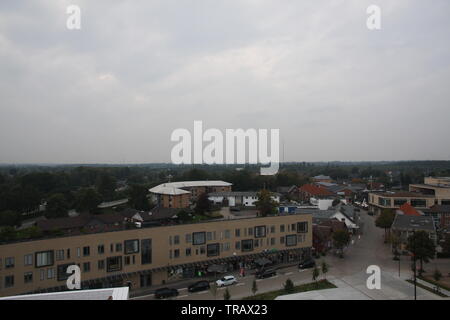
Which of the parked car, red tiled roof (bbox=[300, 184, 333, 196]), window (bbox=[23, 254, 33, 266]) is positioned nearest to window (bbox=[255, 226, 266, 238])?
the parked car

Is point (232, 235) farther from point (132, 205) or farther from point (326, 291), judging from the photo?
point (132, 205)

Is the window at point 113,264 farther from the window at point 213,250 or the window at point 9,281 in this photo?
the window at point 213,250

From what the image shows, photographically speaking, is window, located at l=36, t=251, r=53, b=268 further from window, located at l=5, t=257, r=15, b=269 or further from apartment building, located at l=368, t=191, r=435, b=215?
apartment building, located at l=368, t=191, r=435, b=215

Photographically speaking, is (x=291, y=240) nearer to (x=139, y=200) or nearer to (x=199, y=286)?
(x=199, y=286)

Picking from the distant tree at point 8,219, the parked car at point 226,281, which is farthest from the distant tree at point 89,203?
→ the parked car at point 226,281

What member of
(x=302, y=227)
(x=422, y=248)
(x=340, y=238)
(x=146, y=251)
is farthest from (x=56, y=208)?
(x=422, y=248)
